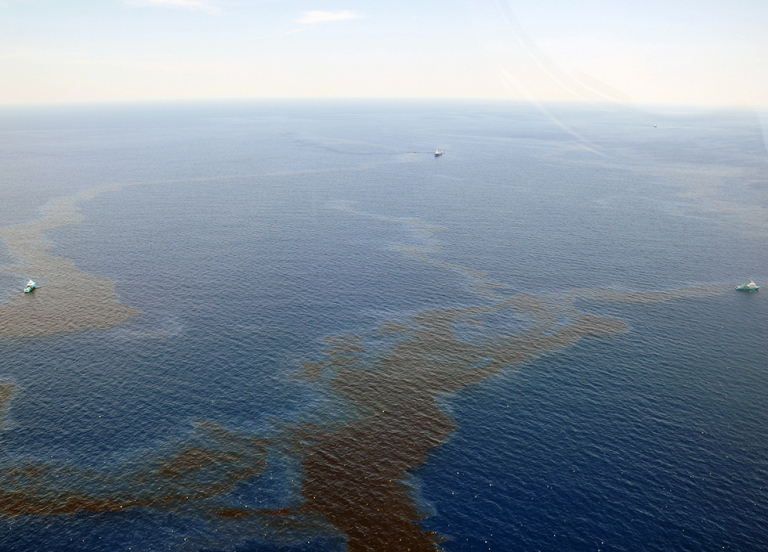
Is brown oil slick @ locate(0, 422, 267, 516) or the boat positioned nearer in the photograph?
brown oil slick @ locate(0, 422, 267, 516)

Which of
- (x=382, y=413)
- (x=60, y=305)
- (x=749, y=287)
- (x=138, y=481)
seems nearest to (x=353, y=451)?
(x=382, y=413)

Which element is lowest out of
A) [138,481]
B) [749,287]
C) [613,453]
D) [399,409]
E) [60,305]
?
[138,481]

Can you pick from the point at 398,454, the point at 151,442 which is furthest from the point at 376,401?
the point at 151,442

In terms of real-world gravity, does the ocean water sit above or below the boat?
below

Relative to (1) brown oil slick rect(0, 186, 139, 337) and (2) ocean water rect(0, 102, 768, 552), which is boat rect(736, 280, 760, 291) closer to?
(2) ocean water rect(0, 102, 768, 552)

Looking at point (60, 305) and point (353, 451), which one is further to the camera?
point (60, 305)

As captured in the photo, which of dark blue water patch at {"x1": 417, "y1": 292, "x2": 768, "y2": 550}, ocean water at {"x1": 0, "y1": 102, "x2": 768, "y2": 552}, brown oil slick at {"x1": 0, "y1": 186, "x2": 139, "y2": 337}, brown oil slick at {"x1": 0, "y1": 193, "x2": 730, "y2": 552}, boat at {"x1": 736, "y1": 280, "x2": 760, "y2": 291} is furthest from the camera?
boat at {"x1": 736, "y1": 280, "x2": 760, "y2": 291}

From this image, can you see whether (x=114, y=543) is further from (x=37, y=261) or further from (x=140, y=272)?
(x=37, y=261)

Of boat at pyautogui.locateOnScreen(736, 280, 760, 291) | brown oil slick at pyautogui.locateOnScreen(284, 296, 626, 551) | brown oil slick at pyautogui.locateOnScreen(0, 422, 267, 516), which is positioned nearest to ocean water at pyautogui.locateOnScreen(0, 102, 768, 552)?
brown oil slick at pyautogui.locateOnScreen(0, 422, 267, 516)

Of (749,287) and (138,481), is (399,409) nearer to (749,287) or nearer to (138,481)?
(138,481)
